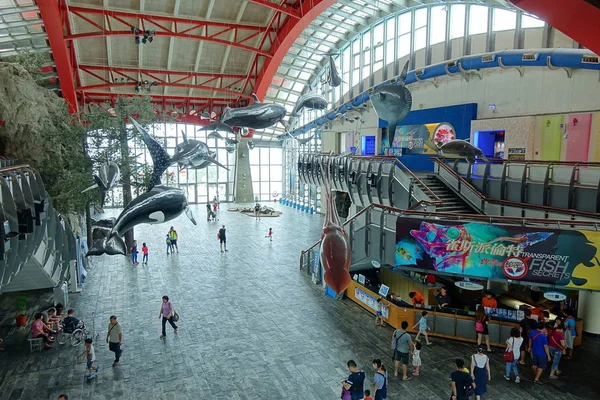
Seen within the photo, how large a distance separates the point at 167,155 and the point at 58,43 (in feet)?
65.6

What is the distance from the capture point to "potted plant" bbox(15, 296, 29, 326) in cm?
1268

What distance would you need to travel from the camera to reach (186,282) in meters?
17.0

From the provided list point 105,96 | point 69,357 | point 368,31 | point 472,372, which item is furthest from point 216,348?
point 105,96

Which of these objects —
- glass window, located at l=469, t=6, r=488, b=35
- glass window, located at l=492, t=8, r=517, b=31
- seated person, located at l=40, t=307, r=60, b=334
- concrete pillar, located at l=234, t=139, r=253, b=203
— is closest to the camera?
seated person, located at l=40, t=307, r=60, b=334

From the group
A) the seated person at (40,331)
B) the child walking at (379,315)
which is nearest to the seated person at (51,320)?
the seated person at (40,331)

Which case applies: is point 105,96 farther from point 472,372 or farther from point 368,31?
point 472,372

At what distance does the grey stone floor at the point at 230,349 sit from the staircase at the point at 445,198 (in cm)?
398

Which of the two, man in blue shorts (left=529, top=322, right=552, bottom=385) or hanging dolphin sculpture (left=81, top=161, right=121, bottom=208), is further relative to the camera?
man in blue shorts (left=529, top=322, right=552, bottom=385)

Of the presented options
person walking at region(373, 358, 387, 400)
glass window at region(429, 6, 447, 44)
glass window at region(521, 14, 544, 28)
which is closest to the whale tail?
person walking at region(373, 358, 387, 400)

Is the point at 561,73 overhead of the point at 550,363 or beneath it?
overhead

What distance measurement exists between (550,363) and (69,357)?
11.7 meters

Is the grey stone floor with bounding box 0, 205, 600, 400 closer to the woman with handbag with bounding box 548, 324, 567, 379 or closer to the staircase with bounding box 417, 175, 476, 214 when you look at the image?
the woman with handbag with bounding box 548, 324, 567, 379

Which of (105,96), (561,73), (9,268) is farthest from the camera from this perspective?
(105,96)

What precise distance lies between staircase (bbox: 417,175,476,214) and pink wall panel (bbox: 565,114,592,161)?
14.4ft
